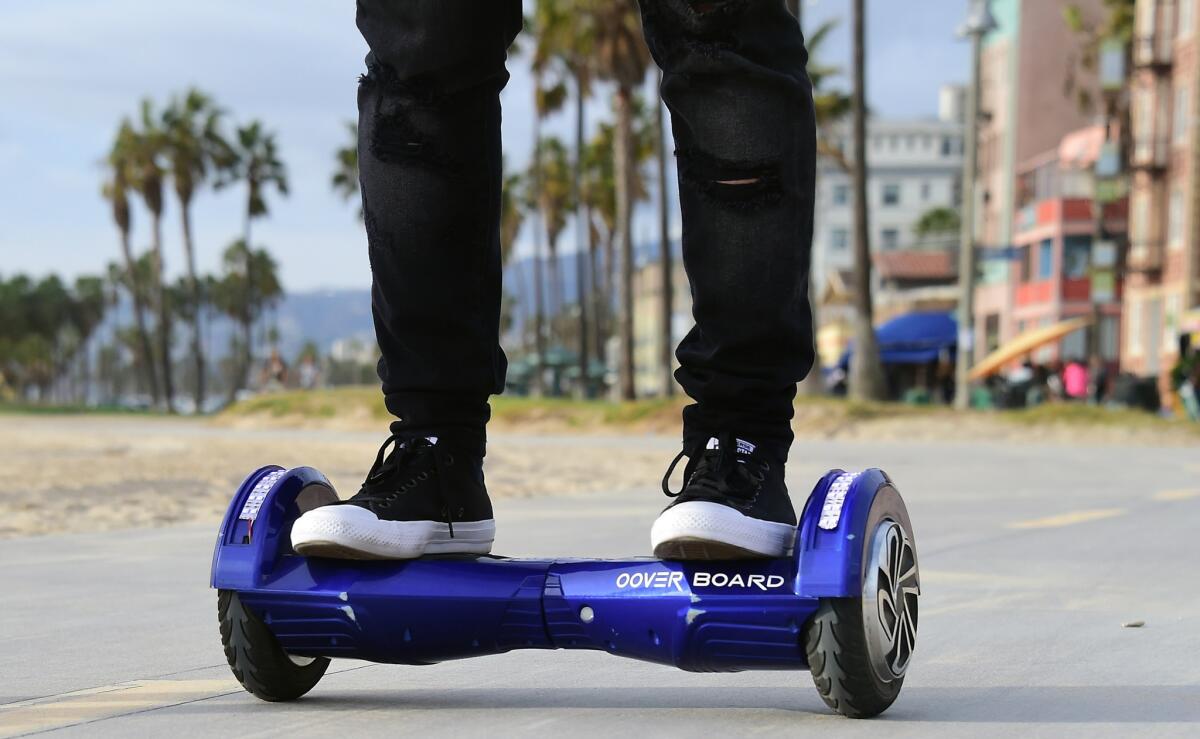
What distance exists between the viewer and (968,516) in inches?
327

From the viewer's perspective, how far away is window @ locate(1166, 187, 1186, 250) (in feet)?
152

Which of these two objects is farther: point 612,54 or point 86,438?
point 612,54

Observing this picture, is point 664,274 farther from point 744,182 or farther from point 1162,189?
point 744,182

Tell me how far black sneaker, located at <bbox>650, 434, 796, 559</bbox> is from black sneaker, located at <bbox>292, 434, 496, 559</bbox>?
1.26 ft

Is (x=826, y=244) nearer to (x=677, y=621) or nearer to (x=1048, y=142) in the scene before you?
(x=1048, y=142)

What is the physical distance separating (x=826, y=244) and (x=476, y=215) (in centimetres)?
11940

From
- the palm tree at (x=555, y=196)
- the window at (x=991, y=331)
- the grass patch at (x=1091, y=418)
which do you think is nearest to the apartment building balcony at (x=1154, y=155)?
the window at (x=991, y=331)

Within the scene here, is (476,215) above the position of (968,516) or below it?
above

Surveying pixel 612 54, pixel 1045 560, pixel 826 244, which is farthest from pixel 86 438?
pixel 826 244


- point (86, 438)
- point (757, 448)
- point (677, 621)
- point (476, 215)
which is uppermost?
point (476, 215)

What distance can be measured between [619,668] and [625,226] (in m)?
36.7

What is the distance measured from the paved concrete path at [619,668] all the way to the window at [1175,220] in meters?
41.8

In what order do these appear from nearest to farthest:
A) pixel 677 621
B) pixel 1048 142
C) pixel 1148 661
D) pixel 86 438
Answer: pixel 677 621 → pixel 1148 661 → pixel 86 438 → pixel 1048 142

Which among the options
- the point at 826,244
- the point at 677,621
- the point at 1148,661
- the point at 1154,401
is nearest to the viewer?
the point at 677,621
